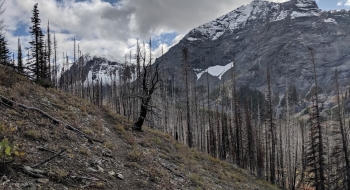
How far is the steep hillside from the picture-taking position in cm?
861

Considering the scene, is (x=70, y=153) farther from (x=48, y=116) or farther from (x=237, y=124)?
(x=237, y=124)

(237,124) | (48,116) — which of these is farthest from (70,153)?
(237,124)

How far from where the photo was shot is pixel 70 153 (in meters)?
11.6

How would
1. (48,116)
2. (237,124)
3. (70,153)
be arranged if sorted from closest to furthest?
(70,153), (48,116), (237,124)

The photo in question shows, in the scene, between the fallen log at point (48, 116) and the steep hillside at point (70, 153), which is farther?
the fallen log at point (48, 116)

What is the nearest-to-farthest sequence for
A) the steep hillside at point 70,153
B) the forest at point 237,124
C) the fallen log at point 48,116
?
1. the steep hillside at point 70,153
2. the fallen log at point 48,116
3. the forest at point 237,124

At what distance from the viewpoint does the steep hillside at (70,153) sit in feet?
28.2

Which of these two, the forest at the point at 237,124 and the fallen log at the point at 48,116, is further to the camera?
the forest at the point at 237,124

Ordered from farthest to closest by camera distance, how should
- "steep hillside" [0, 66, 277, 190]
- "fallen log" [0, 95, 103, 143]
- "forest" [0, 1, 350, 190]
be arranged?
"forest" [0, 1, 350, 190], "fallen log" [0, 95, 103, 143], "steep hillside" [0, 66, 277, 190]

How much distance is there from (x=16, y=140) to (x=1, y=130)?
66 centimetres

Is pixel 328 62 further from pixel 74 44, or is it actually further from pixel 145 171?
pixel 145 171

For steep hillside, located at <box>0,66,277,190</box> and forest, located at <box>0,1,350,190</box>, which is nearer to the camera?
steep hillside, located at <box>0,66,277,190</box>

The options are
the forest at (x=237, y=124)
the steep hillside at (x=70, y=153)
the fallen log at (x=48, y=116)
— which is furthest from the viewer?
the forest at (x=237, y=124)

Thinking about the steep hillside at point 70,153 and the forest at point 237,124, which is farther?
the forest at point 237,124
